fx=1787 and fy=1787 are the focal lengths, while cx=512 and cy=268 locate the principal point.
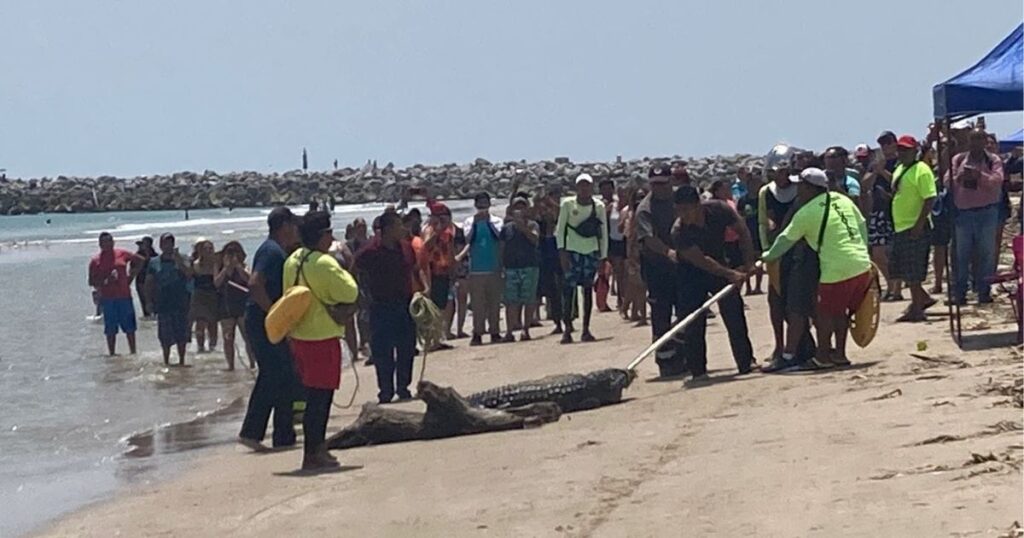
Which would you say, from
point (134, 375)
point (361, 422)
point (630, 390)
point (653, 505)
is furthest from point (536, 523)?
point (134, 375)

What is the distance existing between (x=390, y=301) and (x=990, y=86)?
4614 millimetres

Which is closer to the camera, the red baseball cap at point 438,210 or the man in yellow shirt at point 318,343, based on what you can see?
the man in yellow shirt at point 318,343

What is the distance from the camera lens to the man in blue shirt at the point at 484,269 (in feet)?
59.1

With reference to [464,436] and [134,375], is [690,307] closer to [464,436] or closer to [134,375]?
[464,436]

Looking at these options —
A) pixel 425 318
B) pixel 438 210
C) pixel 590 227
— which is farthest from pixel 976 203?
pixel 438 210

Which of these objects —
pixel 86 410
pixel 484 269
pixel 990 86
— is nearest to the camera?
pixel 990 86

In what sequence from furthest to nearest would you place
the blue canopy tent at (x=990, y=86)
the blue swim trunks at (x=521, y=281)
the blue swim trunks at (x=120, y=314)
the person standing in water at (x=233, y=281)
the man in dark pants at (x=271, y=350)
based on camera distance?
the blue swim trunks at (x=120, y=314), the blue swim trunks at (x=521, y=281), the person standing in water at (x=233, y=281), the blue canopy tent at (x=990, y=86), the man in dark pants at (x=271, y=350)

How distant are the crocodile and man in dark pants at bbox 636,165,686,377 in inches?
41.9

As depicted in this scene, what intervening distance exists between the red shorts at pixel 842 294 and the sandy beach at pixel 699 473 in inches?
16.4

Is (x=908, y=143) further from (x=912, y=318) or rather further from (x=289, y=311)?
(x=289, y=311)

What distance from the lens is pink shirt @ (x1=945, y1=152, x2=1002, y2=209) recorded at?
42.9ft

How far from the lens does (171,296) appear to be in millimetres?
18688

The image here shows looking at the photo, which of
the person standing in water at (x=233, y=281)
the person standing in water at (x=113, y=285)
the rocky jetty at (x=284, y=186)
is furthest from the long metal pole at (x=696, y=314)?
the rocky jetty at (x=284, y=186)

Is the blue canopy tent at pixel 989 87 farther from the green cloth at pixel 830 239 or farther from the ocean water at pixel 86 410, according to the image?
the ocean water at pixel 86 410
